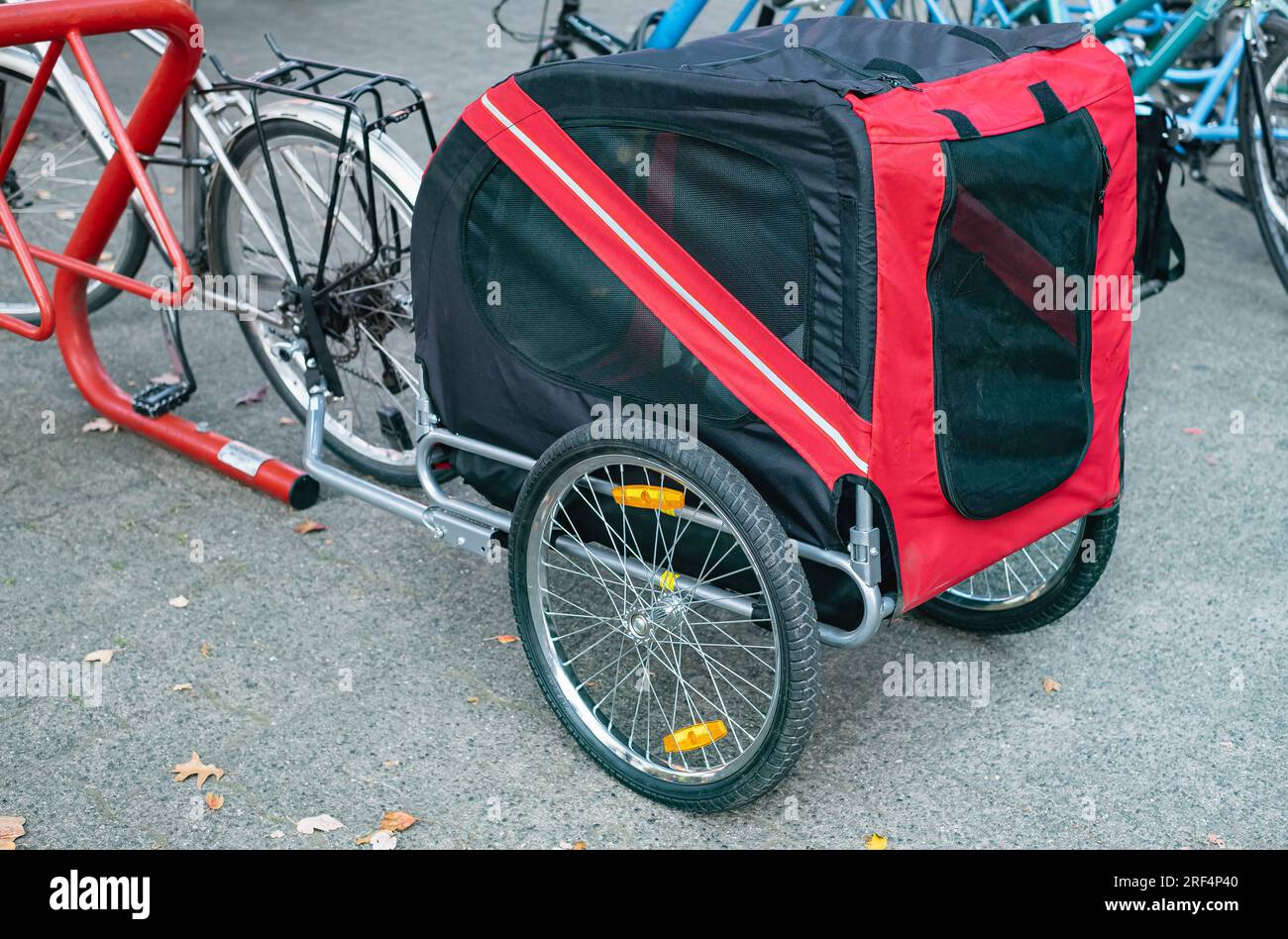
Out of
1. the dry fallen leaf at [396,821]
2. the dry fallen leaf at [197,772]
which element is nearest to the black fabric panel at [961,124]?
the dry fallen leaf at [396,821]

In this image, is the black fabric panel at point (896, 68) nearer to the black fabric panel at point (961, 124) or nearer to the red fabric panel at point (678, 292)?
the black fabric panel at point (961, 124)

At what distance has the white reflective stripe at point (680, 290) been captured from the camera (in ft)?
7.56

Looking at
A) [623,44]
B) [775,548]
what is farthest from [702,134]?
[623,44]

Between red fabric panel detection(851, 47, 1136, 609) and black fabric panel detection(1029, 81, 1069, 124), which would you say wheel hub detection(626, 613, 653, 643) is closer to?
red fabric panel detection(851, 47, 1136, 609)

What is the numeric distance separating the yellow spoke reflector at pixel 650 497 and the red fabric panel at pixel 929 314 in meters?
0.41

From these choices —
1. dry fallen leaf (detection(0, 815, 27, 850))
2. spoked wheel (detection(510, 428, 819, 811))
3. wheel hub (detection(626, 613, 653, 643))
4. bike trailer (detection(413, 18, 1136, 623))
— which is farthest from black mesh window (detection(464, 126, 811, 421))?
dry fallen leaf (detection(0, 815, 27, 850))

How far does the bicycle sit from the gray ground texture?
256 millimetres

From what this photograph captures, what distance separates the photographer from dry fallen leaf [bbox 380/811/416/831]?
2.63 m

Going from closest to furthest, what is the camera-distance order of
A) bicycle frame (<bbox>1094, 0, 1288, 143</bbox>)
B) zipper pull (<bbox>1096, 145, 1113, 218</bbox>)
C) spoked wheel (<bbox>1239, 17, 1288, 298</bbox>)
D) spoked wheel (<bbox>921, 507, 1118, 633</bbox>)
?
zipper pull (<bbox>1096, 145, 1113, 218</bbox>) → spoked wheel (<bbox>921, 507, 1118, 633</bbox>) → bicycle frame (<bbox>1094, 0, 1288, 143</bbox>) → spoked wheel (<bbox>1239, 17, 1288, 298</bbox>)

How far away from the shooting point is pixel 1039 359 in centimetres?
257

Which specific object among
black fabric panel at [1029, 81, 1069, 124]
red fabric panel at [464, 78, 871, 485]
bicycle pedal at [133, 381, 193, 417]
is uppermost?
black fabric panel at [1029, 81, 1069, 124]

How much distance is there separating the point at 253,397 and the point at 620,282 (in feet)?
6.99

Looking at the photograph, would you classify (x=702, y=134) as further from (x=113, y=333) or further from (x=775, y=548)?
(x=113, y=333)
